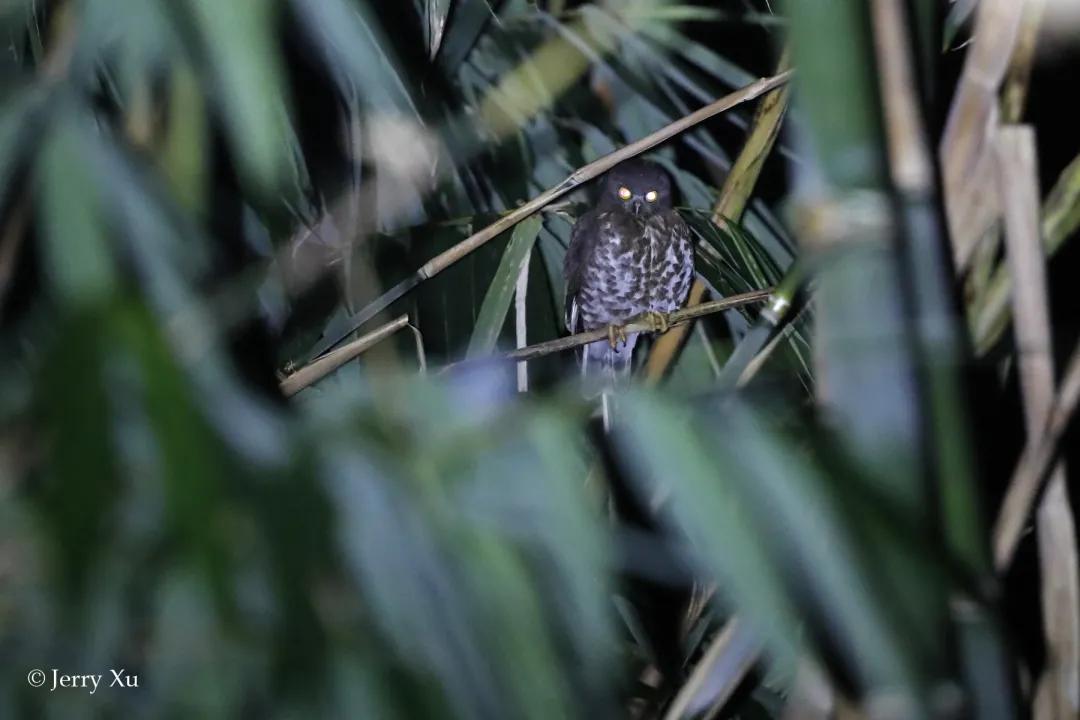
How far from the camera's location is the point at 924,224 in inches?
23.4

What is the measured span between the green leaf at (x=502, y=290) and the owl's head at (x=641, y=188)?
944 millimetres

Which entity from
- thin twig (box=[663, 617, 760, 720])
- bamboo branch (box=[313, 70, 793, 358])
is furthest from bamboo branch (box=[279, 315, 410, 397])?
thin twig (box=[663, 617, 760, 720])

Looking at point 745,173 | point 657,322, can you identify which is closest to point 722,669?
point 745,173

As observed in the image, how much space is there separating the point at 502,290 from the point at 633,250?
40.0 inches

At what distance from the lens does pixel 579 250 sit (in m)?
2.33

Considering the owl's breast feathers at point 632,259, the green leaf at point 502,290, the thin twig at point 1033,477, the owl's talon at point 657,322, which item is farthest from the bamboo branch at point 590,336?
the owl's breast feathers at point 632,259

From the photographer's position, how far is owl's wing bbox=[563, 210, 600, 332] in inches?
91.3

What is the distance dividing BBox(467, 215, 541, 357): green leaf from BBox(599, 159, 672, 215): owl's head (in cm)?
94

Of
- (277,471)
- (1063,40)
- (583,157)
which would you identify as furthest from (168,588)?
(583,157)

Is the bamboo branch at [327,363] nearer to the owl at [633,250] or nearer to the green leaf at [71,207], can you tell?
the green leaf at [71,207]

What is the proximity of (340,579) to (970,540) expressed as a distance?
1.20ft

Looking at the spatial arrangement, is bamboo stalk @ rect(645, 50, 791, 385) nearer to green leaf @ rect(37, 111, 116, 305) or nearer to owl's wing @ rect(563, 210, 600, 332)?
owl's wing @ rect(563, 210, 600, 332)

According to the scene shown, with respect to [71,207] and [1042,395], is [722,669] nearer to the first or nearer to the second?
[1042,395]

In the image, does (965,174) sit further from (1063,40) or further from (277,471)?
(277,471)
